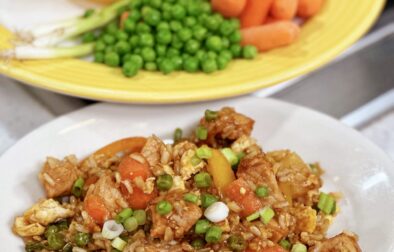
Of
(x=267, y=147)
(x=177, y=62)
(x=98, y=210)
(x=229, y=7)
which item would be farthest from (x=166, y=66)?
(x=98, y=210)

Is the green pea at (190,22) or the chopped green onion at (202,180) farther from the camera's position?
the green pea at (190,22)

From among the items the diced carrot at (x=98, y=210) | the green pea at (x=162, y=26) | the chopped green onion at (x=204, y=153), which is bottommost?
the diced carrot at (x=98, y=210)

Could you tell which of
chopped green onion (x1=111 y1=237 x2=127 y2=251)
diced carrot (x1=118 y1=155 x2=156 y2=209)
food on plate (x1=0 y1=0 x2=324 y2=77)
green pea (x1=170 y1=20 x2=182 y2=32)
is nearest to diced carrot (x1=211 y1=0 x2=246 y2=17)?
food on plate (x1=0 y1=0 x2=324 y2=77)

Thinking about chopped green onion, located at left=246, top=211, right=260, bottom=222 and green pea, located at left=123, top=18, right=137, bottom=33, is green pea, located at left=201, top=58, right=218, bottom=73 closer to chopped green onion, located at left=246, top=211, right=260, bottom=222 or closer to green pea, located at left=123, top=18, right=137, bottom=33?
green pea, located at left=123, top=18, right=137, bottom=33

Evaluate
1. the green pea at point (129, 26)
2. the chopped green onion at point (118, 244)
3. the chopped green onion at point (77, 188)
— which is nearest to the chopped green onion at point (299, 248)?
the chopped green onion at point (118, 244)

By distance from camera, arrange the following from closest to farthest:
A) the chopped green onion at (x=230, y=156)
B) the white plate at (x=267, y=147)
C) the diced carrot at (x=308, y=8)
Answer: the white plate at (x=267, y=147) < the chopped green onion at (x=230, y=156) < the diced carrot at (x=308, y=8)

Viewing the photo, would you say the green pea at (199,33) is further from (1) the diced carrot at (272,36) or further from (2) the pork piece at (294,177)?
(2) the pork piece at (294,177)

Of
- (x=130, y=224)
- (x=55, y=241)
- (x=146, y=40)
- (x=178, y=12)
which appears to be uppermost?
(x=178, y=12)

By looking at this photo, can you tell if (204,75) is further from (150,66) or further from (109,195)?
(109,195)
